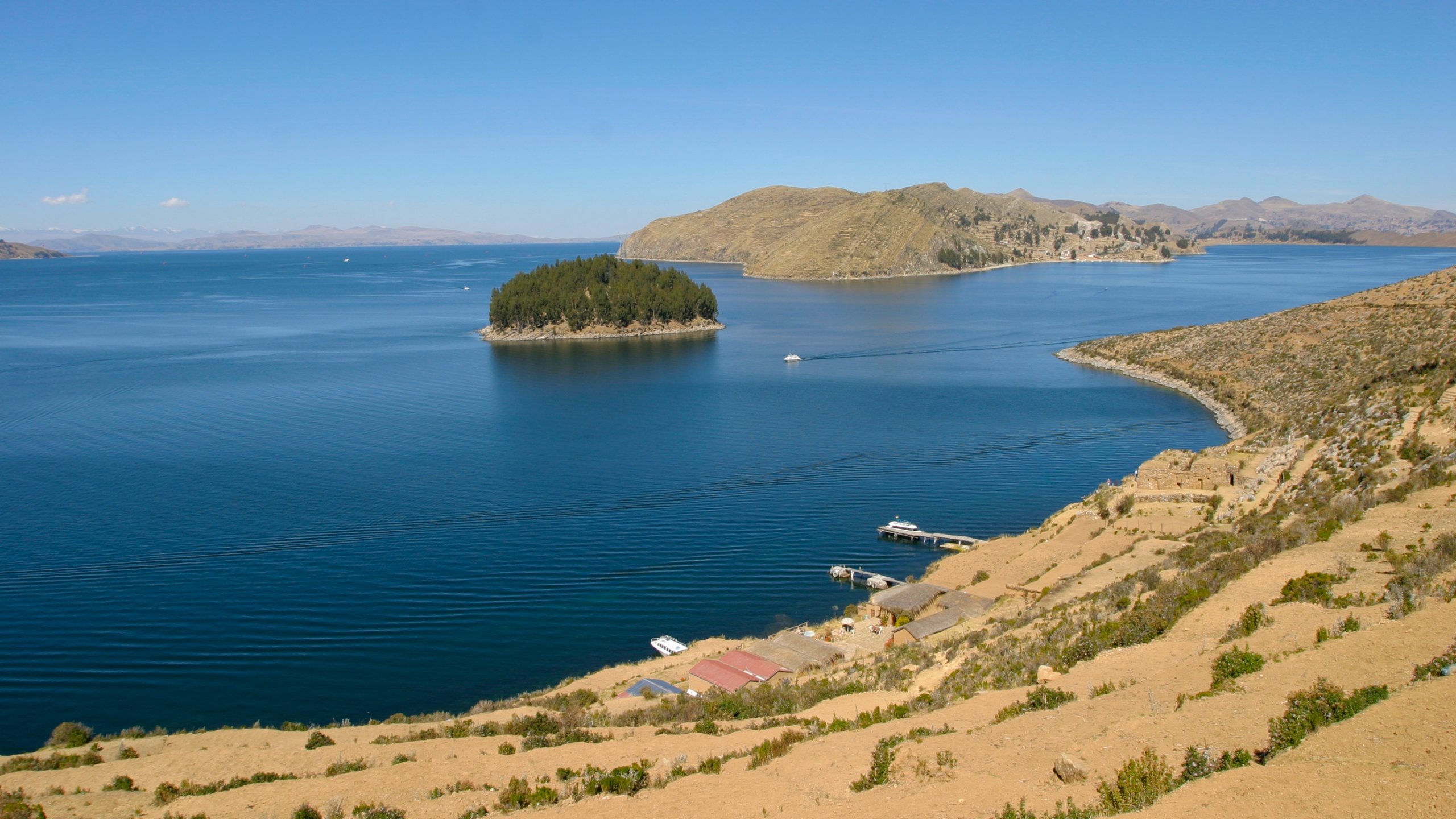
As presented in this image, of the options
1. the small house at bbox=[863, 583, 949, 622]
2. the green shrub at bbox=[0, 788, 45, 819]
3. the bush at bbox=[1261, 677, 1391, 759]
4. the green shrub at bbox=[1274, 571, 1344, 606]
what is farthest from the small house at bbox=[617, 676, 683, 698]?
the bush at bbox=[1261, 677, 1391, 759]

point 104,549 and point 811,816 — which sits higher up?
point 811,816

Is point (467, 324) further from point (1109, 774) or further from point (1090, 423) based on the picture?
point (1109, 774)

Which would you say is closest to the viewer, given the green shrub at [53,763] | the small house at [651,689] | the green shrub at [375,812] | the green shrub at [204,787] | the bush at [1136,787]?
the bush at [1136,787]

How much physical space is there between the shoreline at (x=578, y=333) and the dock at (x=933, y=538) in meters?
72.9

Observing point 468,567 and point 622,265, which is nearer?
point 468,567

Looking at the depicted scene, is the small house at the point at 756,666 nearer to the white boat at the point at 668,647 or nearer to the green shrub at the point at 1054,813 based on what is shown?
the white boat at the point at 668,647

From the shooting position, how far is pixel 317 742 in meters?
17.5

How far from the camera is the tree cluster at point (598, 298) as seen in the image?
346ft

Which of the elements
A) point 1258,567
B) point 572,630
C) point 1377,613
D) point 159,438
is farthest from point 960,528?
point 159,438

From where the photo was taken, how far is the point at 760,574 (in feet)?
108

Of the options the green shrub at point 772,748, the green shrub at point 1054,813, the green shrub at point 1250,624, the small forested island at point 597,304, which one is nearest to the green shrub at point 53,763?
the green shrub at point 772,748

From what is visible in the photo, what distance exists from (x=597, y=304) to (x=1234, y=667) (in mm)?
100480

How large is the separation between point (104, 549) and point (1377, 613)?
40.2 m

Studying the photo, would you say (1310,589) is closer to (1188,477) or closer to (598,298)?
(1188,477)
